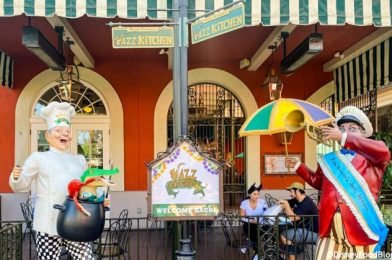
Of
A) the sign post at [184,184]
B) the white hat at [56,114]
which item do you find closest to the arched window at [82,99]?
the white hat at [56,114]

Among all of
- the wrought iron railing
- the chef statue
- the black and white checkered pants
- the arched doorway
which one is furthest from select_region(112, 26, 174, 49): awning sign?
the arched doorway

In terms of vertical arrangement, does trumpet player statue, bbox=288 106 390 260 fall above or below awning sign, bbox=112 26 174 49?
below

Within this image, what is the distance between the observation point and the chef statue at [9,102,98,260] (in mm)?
3664

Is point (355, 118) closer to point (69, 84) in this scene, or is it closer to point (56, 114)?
point (56, 114)

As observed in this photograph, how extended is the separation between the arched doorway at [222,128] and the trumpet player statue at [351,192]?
234 inches

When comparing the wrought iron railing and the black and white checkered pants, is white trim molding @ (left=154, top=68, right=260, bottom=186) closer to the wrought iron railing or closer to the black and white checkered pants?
the wrought iron railing

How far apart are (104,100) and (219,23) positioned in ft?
18.5

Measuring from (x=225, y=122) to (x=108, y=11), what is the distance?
5.14 metres

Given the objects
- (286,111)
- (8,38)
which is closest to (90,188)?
(286,111)

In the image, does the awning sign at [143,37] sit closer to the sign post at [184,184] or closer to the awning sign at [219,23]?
the awning sign at [219,23]

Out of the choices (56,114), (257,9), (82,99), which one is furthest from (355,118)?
(82,99)

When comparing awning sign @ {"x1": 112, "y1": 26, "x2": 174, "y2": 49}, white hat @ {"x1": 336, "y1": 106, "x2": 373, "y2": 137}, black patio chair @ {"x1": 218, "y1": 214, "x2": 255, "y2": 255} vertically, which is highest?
awning sign @ {"x1": 112, "y1": 26, "x2": 174, "y2": 49}

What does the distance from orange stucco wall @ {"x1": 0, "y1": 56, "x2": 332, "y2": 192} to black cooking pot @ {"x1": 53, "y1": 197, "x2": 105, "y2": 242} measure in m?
5.37

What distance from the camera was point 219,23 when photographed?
383 cm
